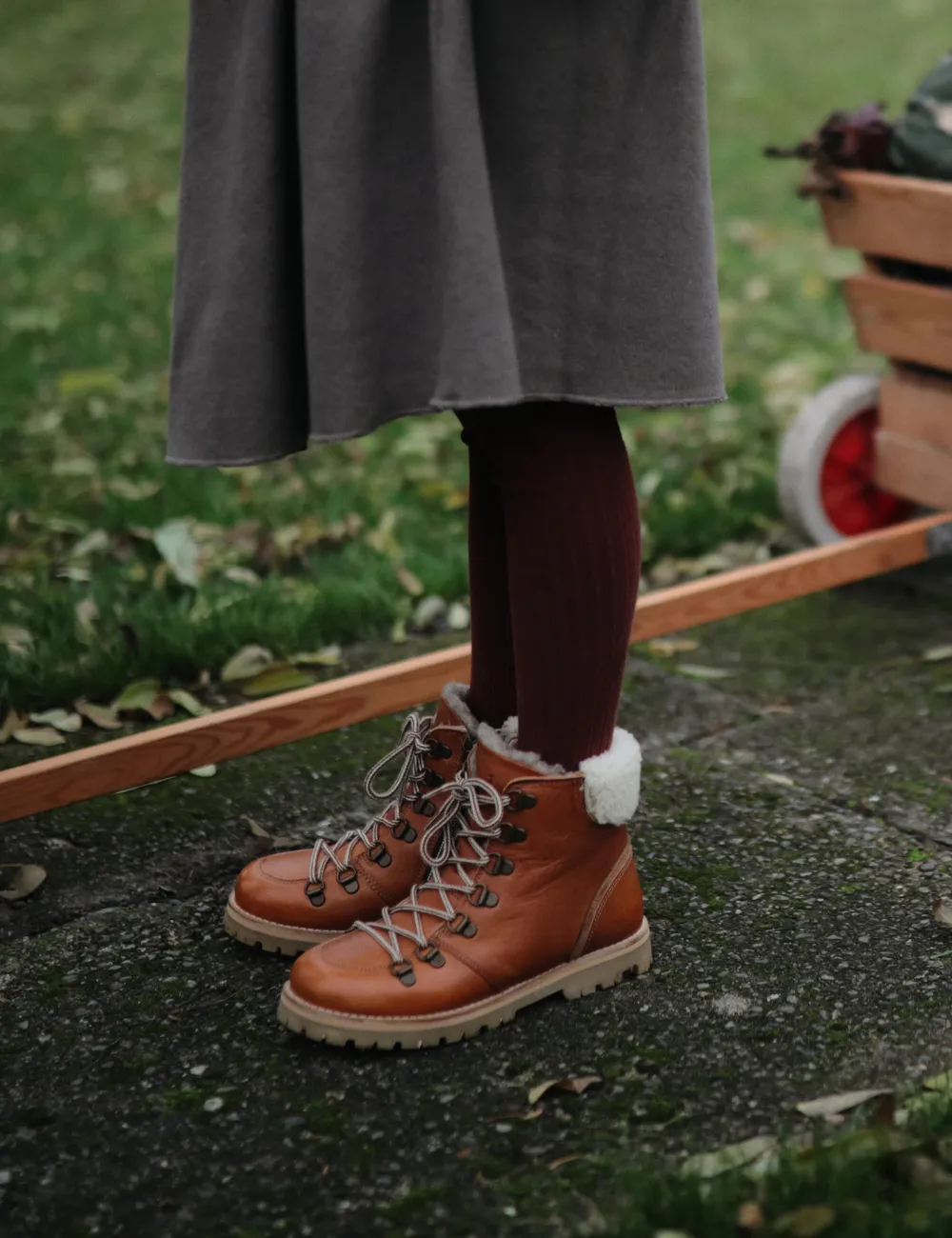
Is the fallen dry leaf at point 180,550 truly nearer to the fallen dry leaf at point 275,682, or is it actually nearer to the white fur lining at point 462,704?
the fallen dry leaf at point 275,682

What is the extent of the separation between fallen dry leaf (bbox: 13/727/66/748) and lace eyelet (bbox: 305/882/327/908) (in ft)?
2.58

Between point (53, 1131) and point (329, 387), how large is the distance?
2.46ft

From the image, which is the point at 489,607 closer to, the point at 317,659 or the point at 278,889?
the point at 278,889

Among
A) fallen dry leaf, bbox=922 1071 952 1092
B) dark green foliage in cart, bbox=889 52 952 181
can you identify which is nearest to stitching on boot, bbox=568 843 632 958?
fallen dry leaf, bbox=922 1071 952 1092

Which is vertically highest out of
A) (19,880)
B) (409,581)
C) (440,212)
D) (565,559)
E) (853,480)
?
(440,212)

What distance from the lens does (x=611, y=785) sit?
5.29 ft

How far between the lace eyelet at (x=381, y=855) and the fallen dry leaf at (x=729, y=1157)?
0.51 m

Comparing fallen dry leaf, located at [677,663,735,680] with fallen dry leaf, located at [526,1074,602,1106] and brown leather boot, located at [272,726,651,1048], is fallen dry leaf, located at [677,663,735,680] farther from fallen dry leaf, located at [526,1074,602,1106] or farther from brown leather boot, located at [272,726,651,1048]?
fallen dry leaf, located at [526,1074,602,1106]

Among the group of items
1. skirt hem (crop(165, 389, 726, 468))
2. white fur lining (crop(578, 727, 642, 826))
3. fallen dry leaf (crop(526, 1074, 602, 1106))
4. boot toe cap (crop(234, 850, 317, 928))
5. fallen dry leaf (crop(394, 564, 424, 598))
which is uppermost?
skirt hem (crop(165, 389, 726, 468))

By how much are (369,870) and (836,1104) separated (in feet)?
1.90

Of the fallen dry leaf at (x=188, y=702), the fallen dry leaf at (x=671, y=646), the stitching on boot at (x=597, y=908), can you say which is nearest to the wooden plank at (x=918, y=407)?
the fallen dry leaf at (x=671, y=646)

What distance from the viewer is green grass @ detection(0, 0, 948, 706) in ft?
9.14

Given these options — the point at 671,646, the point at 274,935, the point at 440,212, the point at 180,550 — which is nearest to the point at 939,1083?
the point at 274,935

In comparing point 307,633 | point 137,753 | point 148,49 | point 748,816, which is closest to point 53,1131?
point 137,753
